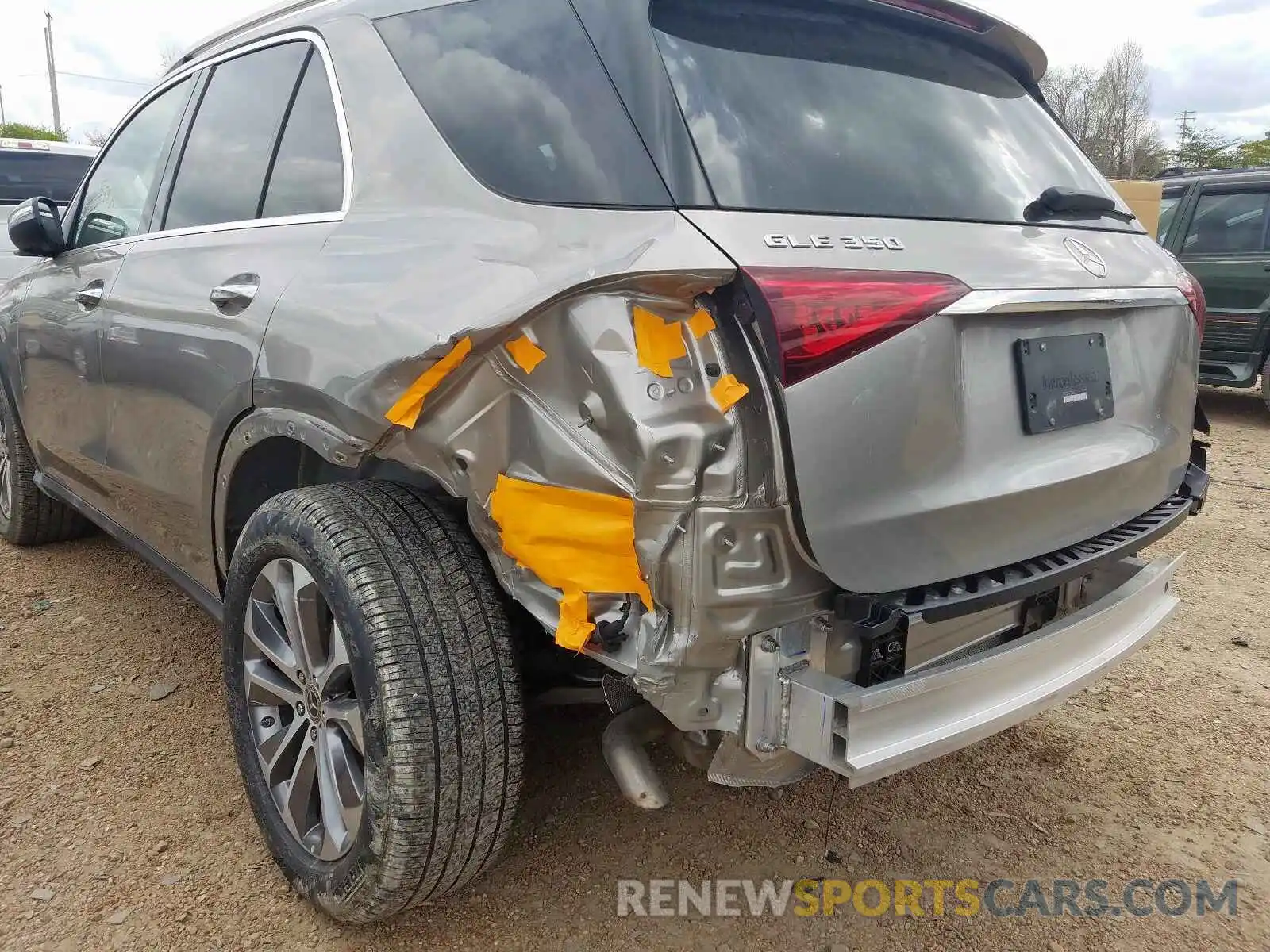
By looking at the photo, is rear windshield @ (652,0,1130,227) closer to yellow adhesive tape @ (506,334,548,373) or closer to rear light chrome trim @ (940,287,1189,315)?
rear light chrome trim @ (940,287,1189,315)

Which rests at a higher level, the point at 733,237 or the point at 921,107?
the point at 921,107

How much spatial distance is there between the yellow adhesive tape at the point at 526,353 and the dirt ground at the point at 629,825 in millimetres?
1246

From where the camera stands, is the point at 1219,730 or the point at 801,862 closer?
the point at 801,862

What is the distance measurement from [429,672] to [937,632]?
3.18ft

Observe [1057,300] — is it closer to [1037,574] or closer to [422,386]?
[1037,574]

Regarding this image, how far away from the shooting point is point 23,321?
3.75 metres

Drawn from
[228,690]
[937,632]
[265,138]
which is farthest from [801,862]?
[265,138]

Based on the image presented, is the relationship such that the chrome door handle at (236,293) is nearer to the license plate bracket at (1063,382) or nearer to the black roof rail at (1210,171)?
the license plate bracket at (1063,382)

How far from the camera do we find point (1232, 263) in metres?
7.99

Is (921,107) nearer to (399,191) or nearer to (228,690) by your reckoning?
(399,191)

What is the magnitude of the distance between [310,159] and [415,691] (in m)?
1.35

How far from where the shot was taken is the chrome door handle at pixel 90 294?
10.2ft

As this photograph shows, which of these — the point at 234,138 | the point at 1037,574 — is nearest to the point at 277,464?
the point at 234,138

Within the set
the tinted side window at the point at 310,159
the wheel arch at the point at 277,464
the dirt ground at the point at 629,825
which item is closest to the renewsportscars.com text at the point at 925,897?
the dirt ground at the point at 629,825
